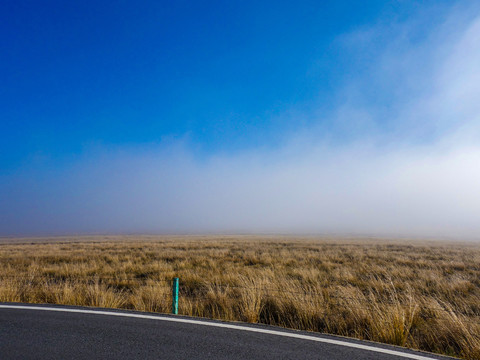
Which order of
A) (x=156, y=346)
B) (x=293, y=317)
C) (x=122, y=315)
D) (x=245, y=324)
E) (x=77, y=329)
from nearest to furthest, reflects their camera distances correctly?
(x=156, y=346) → (x=77, y=329) → (x=245, y=324) → (x=122, y=315) → (x=293, y=317)

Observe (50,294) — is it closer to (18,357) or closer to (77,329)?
(77,329)

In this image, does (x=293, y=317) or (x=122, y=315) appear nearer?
(x=122, y=315)

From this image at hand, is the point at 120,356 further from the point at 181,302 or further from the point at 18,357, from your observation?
the point at 181,302

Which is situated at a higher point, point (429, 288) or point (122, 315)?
point (122, 315)

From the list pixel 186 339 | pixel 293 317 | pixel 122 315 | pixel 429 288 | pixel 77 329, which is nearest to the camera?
pixel 186 339

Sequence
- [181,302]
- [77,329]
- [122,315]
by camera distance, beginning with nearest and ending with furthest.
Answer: [77,329] < [122,315] < [181,302]

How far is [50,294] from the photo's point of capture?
26.0 feet

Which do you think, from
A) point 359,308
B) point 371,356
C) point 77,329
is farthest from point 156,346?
point 359,308

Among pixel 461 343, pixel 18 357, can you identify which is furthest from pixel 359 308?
pixel 18 357

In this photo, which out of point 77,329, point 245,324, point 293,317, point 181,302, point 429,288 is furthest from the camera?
point 429,288

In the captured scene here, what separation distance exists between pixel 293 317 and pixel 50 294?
6.35 m

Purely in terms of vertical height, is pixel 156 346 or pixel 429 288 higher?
pixel 156 346

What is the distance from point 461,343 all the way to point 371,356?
221 cm

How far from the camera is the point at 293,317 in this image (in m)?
6.37
